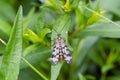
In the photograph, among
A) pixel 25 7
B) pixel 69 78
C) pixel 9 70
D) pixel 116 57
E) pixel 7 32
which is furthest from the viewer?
pixel 25 7

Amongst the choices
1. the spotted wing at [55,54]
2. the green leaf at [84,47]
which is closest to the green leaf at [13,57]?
the spotted wing at [55,54]

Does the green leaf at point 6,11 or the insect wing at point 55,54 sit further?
the green leaf at point 6,11

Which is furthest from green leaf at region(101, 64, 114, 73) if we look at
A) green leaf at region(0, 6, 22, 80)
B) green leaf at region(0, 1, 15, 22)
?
green leaf at region(0, 6, 22, 80)

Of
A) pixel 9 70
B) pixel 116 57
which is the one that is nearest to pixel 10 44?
pixel 9 70

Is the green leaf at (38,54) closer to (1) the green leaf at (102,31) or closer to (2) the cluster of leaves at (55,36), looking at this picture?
(2) the cluster of leaves at (55,36)

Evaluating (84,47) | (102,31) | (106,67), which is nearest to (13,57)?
(102,31)

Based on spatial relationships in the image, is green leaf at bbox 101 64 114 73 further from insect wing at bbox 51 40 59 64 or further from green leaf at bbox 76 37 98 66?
insect wing at bbox 51 40 59 64

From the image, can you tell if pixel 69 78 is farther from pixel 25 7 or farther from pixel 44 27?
pixel 25 7
